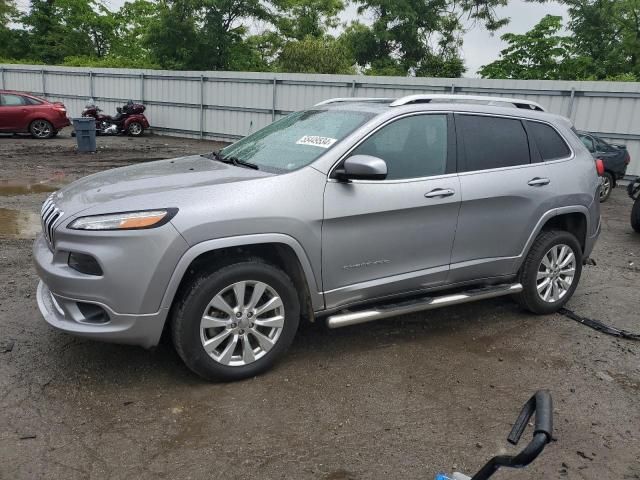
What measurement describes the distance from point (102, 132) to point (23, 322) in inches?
634

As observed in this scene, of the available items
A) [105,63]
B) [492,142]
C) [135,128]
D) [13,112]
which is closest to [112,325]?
[492,142]

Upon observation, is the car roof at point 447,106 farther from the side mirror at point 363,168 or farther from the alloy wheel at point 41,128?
the alloy wheel at point 41,128

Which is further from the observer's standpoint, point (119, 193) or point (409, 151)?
point (409, 151)

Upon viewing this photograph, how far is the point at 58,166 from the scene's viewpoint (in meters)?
12.4

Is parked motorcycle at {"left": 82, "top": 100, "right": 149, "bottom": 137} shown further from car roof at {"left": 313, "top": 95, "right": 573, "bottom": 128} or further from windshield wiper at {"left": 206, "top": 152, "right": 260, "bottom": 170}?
car roof at {"left": 313, "top": 95, "right": 573, "bottom": 128}

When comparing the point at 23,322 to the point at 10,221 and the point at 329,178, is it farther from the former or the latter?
the point at 10,221

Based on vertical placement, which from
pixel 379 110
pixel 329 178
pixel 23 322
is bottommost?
pixel 23 322

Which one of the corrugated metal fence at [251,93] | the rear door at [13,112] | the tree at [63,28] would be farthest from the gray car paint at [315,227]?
the tree at [63,28]

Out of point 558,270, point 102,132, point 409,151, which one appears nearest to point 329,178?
point 409,151

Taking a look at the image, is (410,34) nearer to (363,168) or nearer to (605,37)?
(605,37)

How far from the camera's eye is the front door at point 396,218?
3627 millimetres

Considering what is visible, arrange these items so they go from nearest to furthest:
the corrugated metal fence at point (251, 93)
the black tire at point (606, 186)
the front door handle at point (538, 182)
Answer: the front door handle at point (538, 182) → the black tire at point (606, 186) → the corrugated metal fence at point (251, 93)

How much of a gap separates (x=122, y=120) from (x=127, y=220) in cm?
1769

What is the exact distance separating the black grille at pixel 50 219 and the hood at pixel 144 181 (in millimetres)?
42
